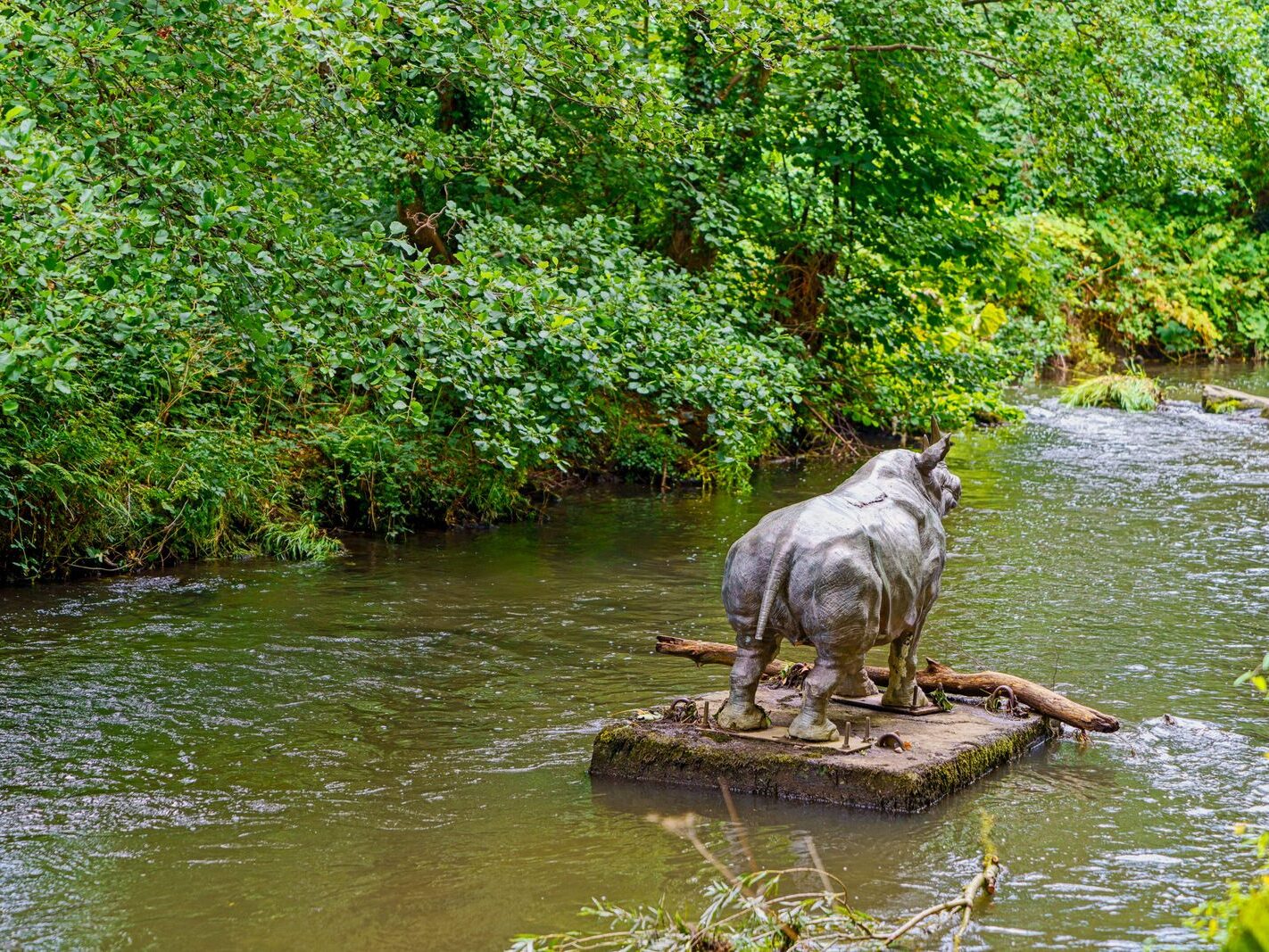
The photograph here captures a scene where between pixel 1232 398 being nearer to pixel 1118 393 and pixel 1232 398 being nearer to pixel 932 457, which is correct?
pixel 1118 393

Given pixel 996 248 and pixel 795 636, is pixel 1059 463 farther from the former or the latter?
pixel 795 636

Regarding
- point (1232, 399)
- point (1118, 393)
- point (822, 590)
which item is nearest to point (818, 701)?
point (822, 590)

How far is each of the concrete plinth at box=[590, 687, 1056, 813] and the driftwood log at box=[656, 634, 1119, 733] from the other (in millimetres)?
157

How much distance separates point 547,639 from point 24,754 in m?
3.80

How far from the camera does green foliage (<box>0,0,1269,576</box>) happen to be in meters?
9.34

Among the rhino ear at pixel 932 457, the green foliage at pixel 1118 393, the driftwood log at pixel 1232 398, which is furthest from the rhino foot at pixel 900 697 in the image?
the green foliage at pixel 1118 393

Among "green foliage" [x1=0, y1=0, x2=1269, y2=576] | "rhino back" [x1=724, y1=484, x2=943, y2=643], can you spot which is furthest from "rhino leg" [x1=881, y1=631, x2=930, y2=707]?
"green foliage" [x1=0, y1=0, x2=1269, y2=576]

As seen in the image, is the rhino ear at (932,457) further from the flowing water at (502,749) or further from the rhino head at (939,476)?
the flowing water at (502,749)

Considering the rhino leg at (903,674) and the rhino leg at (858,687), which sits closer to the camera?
the rhino leg at (903,674)

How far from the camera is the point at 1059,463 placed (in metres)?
19.3

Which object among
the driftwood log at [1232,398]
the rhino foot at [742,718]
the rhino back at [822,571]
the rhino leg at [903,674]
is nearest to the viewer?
the rhino back at [822,571]

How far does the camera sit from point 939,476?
7777 millimetres

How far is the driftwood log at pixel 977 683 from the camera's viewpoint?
24.3 feet

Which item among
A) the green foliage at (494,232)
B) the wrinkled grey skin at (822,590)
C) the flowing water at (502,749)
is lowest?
the flowing water at (502,749)
